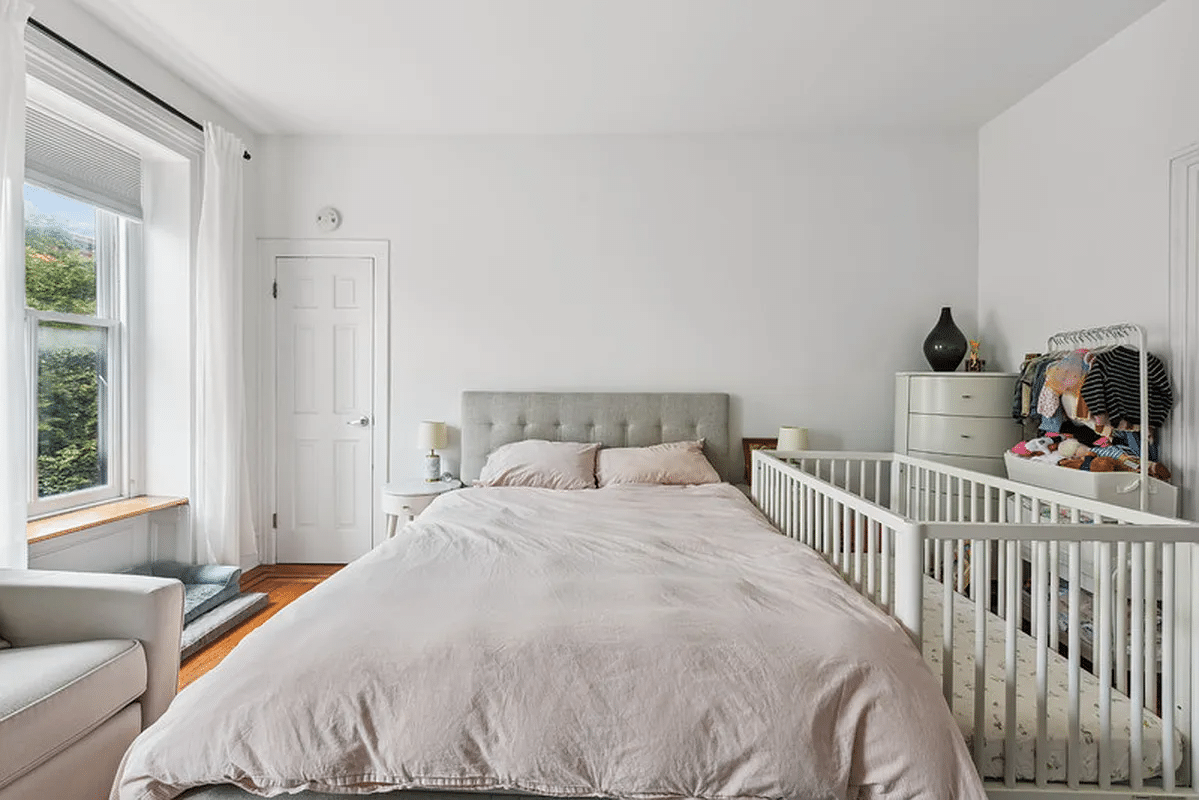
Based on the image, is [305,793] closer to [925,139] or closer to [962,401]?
[962,401]

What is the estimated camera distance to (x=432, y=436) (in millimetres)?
3557

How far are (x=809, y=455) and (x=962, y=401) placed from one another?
85 centimetres

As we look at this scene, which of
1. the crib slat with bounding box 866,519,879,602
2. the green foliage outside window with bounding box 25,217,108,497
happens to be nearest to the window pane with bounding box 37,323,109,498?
the green foliage outside window with bounding box 25,217,108,497

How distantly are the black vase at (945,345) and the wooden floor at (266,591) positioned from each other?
360 centimetres

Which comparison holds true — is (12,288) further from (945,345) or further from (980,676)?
(945,345)

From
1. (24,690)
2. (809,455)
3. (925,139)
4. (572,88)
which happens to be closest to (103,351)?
(24,690)

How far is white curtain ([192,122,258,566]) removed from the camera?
10.5 feet

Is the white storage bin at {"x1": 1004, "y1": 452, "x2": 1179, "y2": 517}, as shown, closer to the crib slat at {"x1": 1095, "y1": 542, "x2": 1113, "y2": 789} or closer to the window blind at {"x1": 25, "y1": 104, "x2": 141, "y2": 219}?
the crib slat at {"x1": 1095, "y1": 542, "x2": 1113, "y2": 789}

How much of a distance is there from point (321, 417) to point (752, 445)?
260 centimetres

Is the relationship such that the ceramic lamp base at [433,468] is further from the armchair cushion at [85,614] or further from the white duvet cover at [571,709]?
the white duvet cover at [571,709]

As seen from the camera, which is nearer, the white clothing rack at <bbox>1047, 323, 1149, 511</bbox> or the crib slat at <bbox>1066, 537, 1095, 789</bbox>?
the crib slat at <bbox>1066, 537, 1095, 789</bbox>

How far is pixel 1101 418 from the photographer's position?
2.40 meters

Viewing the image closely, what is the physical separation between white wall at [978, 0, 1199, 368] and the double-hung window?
449cm

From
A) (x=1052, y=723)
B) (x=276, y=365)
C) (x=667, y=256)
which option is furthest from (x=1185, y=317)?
(x=276, y=365)
